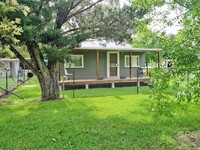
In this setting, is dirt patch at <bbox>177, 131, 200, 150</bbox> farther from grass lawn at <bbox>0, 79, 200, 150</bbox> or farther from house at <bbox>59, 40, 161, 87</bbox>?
house at <bbox>59, 40, 161, 87</bbox>

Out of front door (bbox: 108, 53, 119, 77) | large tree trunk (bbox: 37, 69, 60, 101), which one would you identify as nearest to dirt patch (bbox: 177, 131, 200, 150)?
large tree trunk (bbox: 37, 69, 60, 101)

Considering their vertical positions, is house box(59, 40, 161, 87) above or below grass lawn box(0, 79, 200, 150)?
above

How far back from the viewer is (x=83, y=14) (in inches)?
435

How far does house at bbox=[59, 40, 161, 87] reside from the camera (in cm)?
1698

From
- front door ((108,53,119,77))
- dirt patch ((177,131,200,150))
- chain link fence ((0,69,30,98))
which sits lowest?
dirt patch ((177,131,200,150))

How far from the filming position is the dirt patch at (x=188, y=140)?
14.2 feet

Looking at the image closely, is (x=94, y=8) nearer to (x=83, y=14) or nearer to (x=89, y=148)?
(x=83, y=14)

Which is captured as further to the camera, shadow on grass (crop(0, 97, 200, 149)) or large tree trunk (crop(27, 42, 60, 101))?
large tree trunk (crop(27, 42, 60, 101))

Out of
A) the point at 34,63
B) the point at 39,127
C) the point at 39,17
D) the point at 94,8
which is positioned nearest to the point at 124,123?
the point at 39,127

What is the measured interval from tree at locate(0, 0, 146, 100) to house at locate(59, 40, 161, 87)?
497 centimetres

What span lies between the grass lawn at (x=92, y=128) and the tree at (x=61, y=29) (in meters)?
2.74

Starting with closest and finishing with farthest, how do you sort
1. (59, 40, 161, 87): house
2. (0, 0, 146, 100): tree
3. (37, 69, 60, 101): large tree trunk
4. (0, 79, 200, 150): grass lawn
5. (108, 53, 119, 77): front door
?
(0, 79, 200, 150): grass lawn, (0, 0, 146, 100): tree, (37, 69, 60, 101): large tree trunk, (59, 40, 161, 87): house, (108, 53, 119, 77): front door

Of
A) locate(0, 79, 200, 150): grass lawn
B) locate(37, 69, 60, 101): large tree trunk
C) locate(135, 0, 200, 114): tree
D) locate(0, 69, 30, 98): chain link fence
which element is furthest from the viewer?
locate(0, 69, 30, 98): chain link fence

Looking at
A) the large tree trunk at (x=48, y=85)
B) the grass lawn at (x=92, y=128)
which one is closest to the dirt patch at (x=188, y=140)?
the grass lawn at (x=92, y=128)
